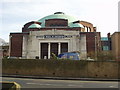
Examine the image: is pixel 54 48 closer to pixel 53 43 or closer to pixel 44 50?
pixel 53 43

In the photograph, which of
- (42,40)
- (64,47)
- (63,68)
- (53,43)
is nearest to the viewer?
(63,68)

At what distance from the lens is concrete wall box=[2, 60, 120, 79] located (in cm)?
2564

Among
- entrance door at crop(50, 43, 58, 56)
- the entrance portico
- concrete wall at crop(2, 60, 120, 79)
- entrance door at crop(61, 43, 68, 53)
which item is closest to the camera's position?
concrete wall at crop(2, 60, 120, 79)

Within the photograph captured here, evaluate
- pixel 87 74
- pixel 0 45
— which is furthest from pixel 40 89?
pixel 0 45

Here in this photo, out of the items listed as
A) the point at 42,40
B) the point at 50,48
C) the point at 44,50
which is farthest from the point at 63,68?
the point at 44,50

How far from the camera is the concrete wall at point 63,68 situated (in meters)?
25.6

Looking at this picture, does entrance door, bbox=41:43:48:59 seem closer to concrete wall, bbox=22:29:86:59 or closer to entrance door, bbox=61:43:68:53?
concrete wall, bbox=22:29:86:59

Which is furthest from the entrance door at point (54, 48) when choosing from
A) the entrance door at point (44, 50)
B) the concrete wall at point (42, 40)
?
the concrete wall at point (42, 40)

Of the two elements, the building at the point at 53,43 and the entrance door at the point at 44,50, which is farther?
the entrance door at the point at 44,50

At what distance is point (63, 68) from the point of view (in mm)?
26484

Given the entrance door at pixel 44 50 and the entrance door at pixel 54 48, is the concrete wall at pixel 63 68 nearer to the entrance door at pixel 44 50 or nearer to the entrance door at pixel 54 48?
the entrance door at pixel 44 50

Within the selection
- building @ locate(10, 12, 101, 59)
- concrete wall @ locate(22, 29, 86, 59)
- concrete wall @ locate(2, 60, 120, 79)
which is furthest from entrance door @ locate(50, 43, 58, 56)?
concrete wall @ locate(2, 60, 120, 79)

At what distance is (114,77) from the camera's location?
25203 mm

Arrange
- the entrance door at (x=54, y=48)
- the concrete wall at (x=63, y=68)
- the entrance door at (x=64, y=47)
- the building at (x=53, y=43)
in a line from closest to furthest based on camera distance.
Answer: the concrete wall at (x=63, y=68) → the building at (x=53, y=43) → the entrance door at (x=64, y=47) → the entrance door at (x=54, y=48)
